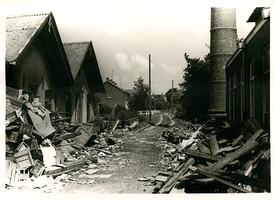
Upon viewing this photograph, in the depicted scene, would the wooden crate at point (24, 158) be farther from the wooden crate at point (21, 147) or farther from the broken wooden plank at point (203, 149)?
the broken wooden plank at point (203, 149)

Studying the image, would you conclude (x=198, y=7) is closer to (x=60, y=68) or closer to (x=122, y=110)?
(x=60, y=68)

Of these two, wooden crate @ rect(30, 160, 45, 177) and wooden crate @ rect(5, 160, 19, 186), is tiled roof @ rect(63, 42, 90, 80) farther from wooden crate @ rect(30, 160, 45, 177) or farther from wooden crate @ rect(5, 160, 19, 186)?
wooden crate @ rect(5, 160, 19, 186)

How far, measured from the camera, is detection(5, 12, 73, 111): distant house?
6.57 metres

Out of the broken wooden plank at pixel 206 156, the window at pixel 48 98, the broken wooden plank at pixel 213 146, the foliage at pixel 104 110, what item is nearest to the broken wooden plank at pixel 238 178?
the broken wooden plank at pixel 206 156

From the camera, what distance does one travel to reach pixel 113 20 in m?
5.99

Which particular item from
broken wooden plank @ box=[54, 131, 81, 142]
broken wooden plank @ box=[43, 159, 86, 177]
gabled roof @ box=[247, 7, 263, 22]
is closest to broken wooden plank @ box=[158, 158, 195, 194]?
A: broken wooden plank @ box=[43, 159, 86, 177]

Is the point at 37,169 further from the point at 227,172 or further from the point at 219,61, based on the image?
the point at 219,61

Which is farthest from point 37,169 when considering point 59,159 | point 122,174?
point 122,174

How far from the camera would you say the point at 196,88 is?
10.0m

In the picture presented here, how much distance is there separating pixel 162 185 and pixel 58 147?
3.97m

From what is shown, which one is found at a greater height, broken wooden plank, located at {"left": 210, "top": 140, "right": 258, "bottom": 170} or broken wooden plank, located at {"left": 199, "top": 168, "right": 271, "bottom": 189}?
broken wooden plank, located at {"left": 210, "top": 140, "right": 258, "bottom": 170}

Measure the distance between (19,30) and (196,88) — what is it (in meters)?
7.02

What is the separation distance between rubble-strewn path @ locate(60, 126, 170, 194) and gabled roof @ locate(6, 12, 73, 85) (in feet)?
12.6

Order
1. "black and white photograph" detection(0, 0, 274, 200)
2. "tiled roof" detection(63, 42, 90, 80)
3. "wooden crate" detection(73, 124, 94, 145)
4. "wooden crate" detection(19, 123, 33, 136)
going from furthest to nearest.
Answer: "tiled roof" detection(63, 42, 90, 80), "wooden crate" detection(73, 124, 94, 145), "wooden crate" detection(19, 123, 33, 136), "black and white photograph" detection(0, 0, 274, 200)
